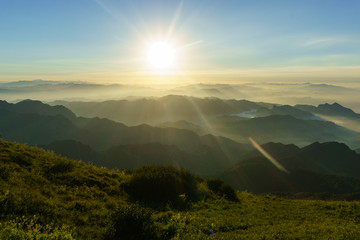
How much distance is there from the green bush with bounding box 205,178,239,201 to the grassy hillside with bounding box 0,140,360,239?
0.31ft

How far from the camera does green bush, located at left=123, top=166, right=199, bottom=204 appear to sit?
14.8 m

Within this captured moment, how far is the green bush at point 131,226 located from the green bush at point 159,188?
572 centimetres

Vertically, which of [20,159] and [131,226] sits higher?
[20,159]

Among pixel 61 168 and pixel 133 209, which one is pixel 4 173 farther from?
pixel 133 209

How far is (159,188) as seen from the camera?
1552 centimetres

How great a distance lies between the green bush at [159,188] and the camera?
14750 mm

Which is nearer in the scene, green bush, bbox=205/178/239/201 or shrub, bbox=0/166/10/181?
shrub, bbox=0/166/10/181

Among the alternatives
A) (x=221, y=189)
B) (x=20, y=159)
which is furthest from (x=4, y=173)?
(x=221, y=189)

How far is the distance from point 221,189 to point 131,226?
42.4 feet

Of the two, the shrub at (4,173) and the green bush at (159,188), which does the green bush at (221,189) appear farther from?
the shrub at (4,173)

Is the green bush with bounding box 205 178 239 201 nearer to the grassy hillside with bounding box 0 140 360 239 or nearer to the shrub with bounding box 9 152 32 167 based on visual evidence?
the grassy hillside with bounding box 0 140 360 239

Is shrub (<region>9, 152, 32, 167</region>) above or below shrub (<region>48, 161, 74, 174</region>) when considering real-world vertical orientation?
above

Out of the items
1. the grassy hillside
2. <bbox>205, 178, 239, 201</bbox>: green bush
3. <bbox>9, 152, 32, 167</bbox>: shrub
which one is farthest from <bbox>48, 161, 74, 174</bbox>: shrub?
<bbox>205, 178, 239, 201</bbox>: green bush

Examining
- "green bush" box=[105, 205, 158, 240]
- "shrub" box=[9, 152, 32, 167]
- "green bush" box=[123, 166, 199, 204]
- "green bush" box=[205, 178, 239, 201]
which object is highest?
"shrub" box=[9, 152, 32, 167]
